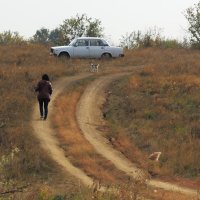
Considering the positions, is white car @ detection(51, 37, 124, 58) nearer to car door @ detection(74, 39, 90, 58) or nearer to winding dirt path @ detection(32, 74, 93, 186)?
car door @ detection(74, 39, 90, 58)

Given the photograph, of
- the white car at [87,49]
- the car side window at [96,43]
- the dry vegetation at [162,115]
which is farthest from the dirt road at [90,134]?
the car side window at [96,43]

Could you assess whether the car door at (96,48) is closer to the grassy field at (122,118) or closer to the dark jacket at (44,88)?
the grassy field at (122,118)

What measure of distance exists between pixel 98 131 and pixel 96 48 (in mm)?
14423

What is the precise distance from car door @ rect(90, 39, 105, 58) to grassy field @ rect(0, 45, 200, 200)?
1267 mm

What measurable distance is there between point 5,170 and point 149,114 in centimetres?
797

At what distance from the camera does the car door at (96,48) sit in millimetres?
32781

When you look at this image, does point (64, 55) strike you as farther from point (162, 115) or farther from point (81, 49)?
point (162, 115)

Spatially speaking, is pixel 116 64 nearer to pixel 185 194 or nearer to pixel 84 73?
pixel 84 73

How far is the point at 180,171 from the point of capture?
1546 centimetres

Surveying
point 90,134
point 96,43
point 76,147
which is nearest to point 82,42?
point 96,43

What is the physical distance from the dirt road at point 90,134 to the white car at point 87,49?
552 centimetres

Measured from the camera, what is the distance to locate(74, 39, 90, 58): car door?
106 ft

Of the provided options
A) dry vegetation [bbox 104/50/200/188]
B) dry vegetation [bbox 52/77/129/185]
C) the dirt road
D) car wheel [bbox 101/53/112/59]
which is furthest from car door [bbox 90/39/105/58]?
dry vegetation [bbox 52/77/129/185]

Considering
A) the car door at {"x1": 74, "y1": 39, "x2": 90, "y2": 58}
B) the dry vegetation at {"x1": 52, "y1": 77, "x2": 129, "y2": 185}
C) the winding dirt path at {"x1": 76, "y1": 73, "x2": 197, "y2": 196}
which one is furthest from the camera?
the car door at {"x1": 74, "y1": 39, "x2": 90, "y2": 58}
